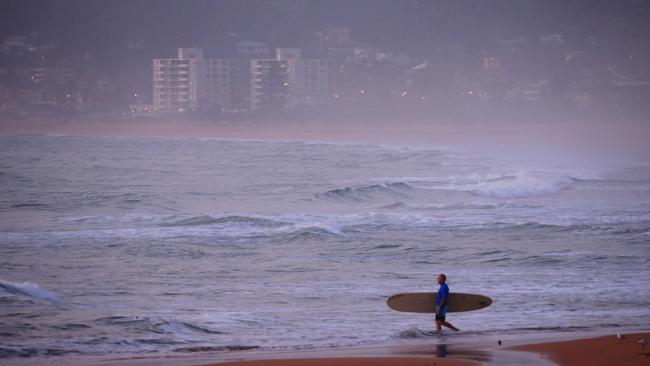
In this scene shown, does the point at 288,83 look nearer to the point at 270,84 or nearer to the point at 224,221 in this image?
the point at 270,84

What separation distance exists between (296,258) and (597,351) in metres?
10.1

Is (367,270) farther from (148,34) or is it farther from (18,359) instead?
(148,34)

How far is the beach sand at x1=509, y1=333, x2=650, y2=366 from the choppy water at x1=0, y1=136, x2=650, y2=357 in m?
1.40

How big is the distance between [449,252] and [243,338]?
9.15m

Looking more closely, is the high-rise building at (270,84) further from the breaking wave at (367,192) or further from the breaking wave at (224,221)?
the breaking wave at (224,221)

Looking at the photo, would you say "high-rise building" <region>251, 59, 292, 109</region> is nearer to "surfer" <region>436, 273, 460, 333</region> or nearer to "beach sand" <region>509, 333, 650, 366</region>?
"surfer" <region>436, 273, 460, 333</region>

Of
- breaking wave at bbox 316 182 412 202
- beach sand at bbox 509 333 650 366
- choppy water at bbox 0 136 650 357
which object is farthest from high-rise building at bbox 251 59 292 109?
beach sand at bbox 509 333 650 366

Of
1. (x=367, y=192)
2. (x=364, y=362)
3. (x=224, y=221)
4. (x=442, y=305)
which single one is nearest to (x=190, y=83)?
(x=367, y=192)

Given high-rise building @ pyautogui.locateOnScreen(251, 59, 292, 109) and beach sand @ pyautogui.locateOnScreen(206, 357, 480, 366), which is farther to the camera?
high-rise building @ pyautogui.locateOnScreen(251, 59, 292, 109)

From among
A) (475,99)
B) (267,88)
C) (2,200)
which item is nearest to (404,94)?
(475,99)

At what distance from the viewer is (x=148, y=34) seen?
135 meters

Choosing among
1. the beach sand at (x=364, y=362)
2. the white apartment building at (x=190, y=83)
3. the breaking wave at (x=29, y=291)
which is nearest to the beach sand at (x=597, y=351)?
the beach sand at (x=364, y=362)

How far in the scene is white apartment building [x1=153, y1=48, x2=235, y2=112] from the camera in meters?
107

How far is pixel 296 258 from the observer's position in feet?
68.0
